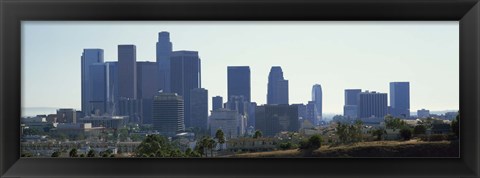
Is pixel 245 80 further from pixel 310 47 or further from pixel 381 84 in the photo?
pixel 381 84

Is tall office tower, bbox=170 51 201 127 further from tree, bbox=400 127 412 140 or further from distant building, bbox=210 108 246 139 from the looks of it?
tree, bbox=400 127 412 140

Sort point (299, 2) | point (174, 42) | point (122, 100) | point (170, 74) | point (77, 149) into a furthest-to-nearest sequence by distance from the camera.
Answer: point (170, 74) < point (122, 100) < point (174, 42) < point (77, 149) < point (299, 2)

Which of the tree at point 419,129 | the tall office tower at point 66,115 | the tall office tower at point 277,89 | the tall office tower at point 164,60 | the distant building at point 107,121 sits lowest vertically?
the tree at point 419,129

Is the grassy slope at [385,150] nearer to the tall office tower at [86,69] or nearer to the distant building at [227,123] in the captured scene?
the distant building at [227,123]

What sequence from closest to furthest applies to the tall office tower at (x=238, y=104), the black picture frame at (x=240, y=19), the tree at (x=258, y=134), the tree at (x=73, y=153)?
the black picture frame at (x=240, y=19) < the tree at (x=73, y=153) < the tree at (x=258, y=134) < the tall office tower at (x=238, y=104)

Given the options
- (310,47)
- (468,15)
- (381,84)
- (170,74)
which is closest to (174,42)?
(170,74)

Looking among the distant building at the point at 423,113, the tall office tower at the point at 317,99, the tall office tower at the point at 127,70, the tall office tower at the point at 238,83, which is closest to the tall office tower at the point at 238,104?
the tall office tower at the point at 238,83
